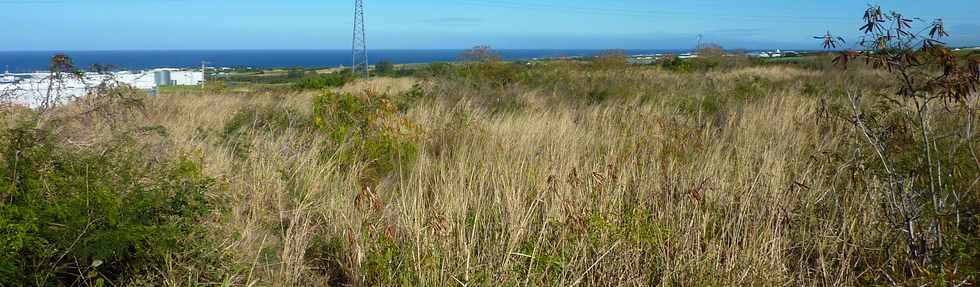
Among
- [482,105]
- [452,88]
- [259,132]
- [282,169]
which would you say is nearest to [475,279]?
[282,169]

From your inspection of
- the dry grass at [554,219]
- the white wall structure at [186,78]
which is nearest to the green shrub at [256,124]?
the dry grass at [554,219]

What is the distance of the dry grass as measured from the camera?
3.23 m

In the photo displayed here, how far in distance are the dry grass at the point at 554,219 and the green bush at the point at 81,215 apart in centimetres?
33

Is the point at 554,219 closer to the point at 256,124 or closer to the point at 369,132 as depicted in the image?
the point at 369,132

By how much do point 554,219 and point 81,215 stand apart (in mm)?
2103

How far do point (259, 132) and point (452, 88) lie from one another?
18.4 ft

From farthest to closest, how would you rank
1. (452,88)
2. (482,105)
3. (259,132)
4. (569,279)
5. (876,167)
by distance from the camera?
(452,88)
(482,105)
(259,132)
(876,167)
(569,279)

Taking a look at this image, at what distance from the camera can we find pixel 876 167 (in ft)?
13.9

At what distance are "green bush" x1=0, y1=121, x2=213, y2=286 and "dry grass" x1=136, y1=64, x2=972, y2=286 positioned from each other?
0.33 meters

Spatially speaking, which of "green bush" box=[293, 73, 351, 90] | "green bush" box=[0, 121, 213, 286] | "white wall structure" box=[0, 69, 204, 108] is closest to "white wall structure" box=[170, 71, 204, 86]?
"green bush" box=[293, 73, 351, 90]

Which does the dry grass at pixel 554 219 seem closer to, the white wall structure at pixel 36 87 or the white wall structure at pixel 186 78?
the white wall structure at pixel 36 87

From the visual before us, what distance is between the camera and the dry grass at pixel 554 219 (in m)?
3.23

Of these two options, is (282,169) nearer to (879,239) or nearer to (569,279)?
(569,279)

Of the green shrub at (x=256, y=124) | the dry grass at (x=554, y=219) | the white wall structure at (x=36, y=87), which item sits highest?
the white wall structure at (x=36, y=87)
